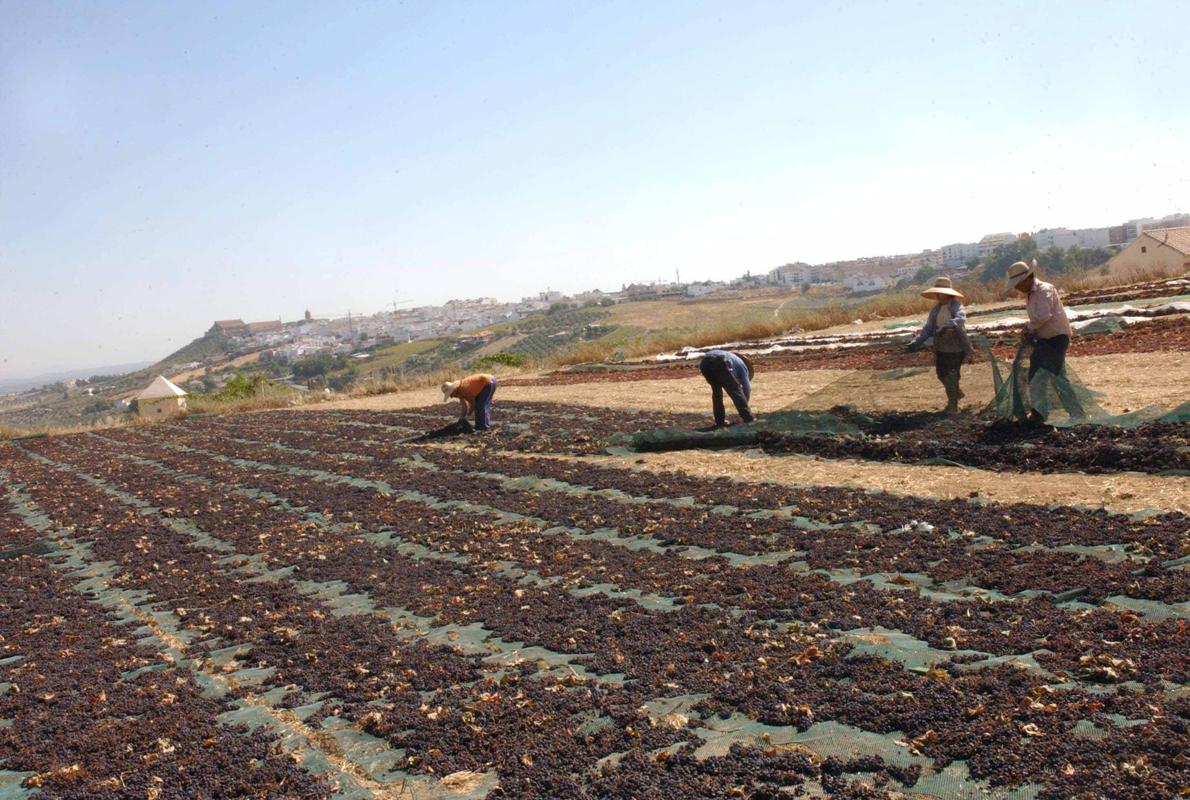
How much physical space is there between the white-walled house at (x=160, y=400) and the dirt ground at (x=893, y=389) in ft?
52.0

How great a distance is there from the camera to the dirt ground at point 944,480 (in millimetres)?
6250

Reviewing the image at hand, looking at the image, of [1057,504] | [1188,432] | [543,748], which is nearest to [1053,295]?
[1188,432]

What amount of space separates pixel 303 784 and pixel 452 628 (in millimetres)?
1852

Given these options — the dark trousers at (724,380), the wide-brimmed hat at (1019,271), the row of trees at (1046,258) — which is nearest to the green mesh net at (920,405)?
the dark trousers at (724,380)

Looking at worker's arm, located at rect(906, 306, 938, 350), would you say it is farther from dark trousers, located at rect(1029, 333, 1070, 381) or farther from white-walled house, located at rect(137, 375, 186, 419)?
white-walled house, located at rect(137, 375, 186, 419)

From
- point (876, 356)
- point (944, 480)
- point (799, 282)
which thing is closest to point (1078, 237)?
point (799, 282)

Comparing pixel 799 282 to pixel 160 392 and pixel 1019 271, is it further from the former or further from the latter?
pixel 1019 271

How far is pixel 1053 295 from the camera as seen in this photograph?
839 centimetres

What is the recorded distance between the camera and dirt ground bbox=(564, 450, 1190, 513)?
6250 mm

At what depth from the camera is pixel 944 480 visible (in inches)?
295

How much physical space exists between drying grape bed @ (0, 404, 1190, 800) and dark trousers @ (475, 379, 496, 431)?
16.9 ft

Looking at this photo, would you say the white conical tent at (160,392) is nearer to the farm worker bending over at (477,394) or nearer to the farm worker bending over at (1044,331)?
the farm worker bending over at (477,394)

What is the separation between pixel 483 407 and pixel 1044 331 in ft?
26.5

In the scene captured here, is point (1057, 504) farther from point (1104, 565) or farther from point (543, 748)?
point (543, 748)
